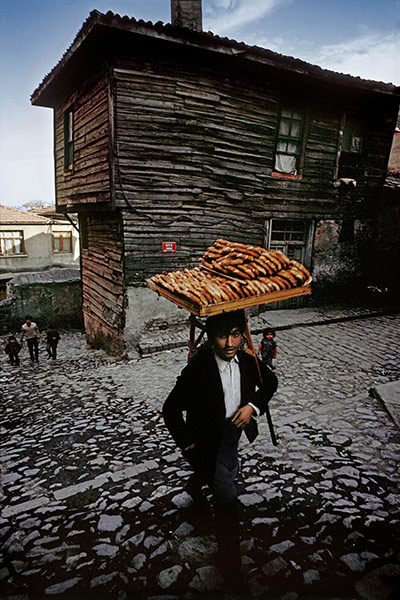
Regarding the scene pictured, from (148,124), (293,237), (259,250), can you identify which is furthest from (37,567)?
(293,237)

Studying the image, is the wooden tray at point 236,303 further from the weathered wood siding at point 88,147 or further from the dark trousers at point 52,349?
the dark trousers at point 52,349

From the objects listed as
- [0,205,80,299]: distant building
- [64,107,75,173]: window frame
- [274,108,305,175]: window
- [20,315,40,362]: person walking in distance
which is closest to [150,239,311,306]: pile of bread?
[20,315,40,362]: person walking in distance

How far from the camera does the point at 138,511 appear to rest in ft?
11.1

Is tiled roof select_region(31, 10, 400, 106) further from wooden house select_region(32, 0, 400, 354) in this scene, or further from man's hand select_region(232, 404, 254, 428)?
man's hand select_region(232, 404, 254, 428)

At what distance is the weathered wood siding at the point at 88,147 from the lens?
8.59 m

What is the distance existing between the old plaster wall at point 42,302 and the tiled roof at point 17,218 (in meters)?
12.1

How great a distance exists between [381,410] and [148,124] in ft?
28.1

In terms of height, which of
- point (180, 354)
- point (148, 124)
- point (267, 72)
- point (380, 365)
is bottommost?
point (180, 354)

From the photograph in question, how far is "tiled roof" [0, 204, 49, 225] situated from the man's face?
27.9 meters

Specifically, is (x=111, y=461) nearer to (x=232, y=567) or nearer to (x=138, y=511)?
(x=138, y=511)

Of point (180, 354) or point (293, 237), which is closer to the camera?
point (180, 354)

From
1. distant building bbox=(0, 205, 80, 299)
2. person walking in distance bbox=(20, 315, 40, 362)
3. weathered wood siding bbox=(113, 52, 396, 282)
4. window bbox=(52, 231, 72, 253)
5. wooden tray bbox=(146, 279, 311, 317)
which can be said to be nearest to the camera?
wooden tray bbox=(146, 279, 311, 317)

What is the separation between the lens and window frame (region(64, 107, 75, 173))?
10.9m

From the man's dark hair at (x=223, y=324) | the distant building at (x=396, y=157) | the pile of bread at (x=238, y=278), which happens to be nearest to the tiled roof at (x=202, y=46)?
the pile of bread at (x=238, y=278)
